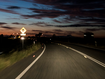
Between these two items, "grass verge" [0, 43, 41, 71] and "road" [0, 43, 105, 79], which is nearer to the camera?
"road" [0, 43, 105, 79]

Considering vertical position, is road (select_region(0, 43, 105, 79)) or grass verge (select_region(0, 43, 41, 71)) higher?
road (select_region(0, 43, 105, 79))

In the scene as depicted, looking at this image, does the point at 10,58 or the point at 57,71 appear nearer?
the point at 57,71

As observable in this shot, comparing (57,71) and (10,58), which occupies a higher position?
(57,71)

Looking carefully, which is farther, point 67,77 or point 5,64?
point 5,64

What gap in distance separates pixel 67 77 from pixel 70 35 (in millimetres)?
56554

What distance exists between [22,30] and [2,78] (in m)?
15.1

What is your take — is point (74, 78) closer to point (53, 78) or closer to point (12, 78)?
point (53, 78)

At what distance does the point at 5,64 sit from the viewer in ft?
29.5

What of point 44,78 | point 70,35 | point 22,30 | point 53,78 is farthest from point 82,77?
point 70,35

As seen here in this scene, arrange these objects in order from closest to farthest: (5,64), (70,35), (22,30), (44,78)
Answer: (44,78), (5,64), (22,30), (70,35)

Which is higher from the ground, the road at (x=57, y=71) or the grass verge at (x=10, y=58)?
the road at (x=57, y=71)

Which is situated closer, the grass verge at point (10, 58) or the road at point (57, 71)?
the road at point (57, 71)

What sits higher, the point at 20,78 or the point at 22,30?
the point at 22,30

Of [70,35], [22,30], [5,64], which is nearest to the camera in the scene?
[5,64]
